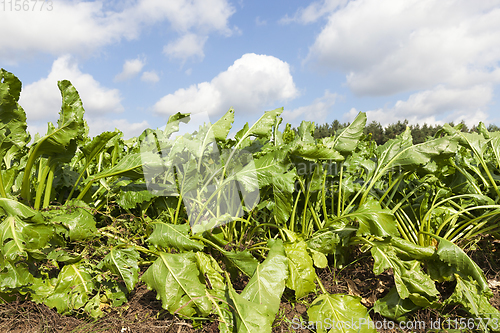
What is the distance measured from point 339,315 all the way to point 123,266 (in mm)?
1516

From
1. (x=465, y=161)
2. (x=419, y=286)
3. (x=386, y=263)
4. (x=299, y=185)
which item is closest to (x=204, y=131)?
(x=299, y=185)

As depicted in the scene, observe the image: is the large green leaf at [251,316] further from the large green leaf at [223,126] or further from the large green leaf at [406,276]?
the large green leaf at [223,126]

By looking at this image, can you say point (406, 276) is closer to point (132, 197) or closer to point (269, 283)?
point (269, 283)

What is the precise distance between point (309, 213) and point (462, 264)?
1163mm

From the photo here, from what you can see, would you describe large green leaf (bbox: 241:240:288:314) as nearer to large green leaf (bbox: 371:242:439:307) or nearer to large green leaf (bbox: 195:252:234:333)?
large green leaf (bbox: 195:252:234:333)

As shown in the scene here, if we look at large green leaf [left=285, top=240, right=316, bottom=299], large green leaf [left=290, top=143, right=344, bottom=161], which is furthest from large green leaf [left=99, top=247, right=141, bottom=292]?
large green leaf [left=290, top=143, right=344, bottom=161]

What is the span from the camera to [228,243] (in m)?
2.34

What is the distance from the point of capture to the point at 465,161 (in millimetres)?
2834

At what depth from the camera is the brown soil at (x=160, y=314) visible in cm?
195

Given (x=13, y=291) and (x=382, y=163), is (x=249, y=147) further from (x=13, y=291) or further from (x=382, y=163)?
(x=13, y=291)

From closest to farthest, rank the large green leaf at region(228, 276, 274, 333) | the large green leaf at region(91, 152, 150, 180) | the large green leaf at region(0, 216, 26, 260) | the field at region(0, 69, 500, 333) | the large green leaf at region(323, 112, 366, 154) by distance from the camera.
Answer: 1. the large green leaf at region(228, 276, 274, 333)
2. the large green leaf at region(0, 216, 26, 260)
3. the field at region(0, 69, 500, 333)
4. the large green leaf at region(91, 152, 150, 180)
5. the large green leaf at region(323, 112, 366, 154)

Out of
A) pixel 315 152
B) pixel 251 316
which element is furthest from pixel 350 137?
pixel 251 316

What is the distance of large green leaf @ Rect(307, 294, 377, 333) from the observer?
1.88 meters

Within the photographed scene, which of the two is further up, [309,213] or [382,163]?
[382,163]
